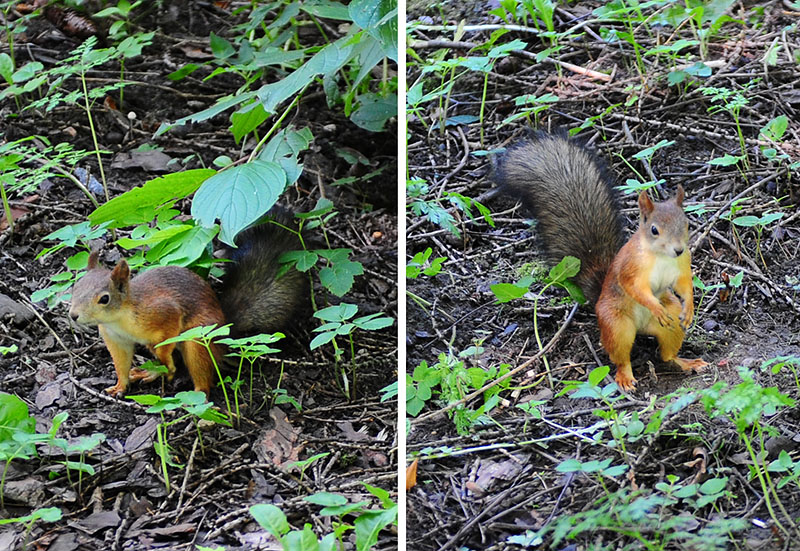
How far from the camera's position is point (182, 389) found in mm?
2012

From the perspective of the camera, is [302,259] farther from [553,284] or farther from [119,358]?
[553,284]

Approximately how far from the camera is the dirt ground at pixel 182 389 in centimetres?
177

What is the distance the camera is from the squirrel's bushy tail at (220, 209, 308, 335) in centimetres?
213

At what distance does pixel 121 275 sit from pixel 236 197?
1.05 feet

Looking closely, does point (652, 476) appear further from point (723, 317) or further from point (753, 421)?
point (723, 317)

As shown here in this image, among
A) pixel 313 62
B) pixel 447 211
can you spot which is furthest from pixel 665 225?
pixel 313 62

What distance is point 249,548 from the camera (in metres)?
1.74

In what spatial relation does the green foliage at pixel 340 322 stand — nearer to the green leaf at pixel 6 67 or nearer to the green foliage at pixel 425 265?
the green foliage at pixel 425 265

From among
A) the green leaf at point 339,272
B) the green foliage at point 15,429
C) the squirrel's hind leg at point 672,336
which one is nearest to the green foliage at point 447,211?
the squirrel's hind leg at point 672,336

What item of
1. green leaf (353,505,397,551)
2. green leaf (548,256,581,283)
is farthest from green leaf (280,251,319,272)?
green leaf (548,256,581,283)

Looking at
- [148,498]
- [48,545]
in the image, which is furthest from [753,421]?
[48,545]

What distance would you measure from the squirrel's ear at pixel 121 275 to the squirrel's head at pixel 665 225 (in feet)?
3.59

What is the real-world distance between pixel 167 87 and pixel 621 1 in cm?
160

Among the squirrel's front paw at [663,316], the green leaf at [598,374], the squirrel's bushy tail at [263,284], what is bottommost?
the squirrel's bushy tail at [263,284]
